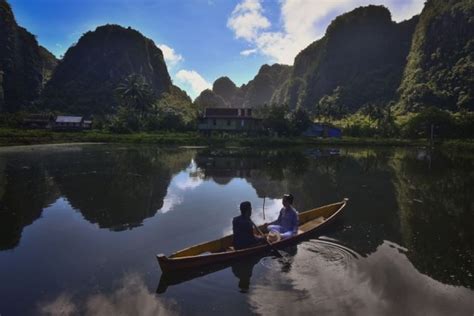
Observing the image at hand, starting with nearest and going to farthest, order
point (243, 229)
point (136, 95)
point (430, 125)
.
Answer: point (243, 229)
point (430, 125)
point (136, 95)

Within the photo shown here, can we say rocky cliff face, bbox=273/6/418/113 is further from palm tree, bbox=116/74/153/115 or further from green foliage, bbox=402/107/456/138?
palm tree, bbox=116/74/153/115

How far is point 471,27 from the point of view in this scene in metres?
109

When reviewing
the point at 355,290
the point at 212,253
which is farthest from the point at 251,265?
the point at 355,290

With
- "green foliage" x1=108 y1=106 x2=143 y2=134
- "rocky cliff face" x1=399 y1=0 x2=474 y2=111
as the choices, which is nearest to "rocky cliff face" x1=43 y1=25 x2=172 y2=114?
"green foliage" x1=108 y1=106 x2=143 y2=134

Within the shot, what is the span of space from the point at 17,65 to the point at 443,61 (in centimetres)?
14347

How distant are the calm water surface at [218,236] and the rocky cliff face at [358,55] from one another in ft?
442

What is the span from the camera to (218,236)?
38.8 ft

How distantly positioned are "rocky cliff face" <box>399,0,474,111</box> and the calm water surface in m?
87.7

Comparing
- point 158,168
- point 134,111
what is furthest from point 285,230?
point 134,111

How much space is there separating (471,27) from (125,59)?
416 feet

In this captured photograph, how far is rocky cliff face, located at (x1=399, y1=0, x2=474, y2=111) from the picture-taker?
9488 centimetres

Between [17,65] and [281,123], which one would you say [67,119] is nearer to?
[281,123]

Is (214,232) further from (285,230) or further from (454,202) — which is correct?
(454,202)

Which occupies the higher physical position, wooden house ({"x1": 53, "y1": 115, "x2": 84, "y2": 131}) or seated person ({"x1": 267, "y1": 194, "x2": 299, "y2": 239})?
wooden house ({"x1": 53, "y1": 115, "x2": 84, "y2": 131})
